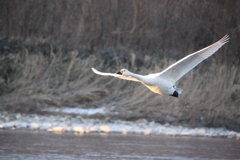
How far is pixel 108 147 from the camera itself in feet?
30.9

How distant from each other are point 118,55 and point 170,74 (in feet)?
22.2

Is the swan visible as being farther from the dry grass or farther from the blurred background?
the blurred background

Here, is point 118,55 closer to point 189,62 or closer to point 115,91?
point 115,91

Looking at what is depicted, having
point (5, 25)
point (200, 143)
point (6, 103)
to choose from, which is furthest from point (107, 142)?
point (5, 25)

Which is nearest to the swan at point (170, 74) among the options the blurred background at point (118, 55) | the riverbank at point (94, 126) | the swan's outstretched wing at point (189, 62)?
the swan's outstretched wing at point (189, 62)

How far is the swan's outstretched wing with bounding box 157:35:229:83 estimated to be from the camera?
27.4 feet

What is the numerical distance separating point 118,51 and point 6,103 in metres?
4.68

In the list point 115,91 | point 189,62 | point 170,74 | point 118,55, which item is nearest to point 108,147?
point 170,74

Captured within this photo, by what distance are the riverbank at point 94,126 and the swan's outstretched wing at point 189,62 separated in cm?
278

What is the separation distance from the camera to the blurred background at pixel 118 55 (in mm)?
12539

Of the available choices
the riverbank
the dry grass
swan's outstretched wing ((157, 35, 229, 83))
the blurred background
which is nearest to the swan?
swan's outstretched wing ((157, 35, 229, 83))

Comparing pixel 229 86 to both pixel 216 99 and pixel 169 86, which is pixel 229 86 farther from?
pixel 169 86

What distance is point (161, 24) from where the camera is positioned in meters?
17.0

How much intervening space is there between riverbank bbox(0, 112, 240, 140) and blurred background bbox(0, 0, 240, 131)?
30 centimetres
